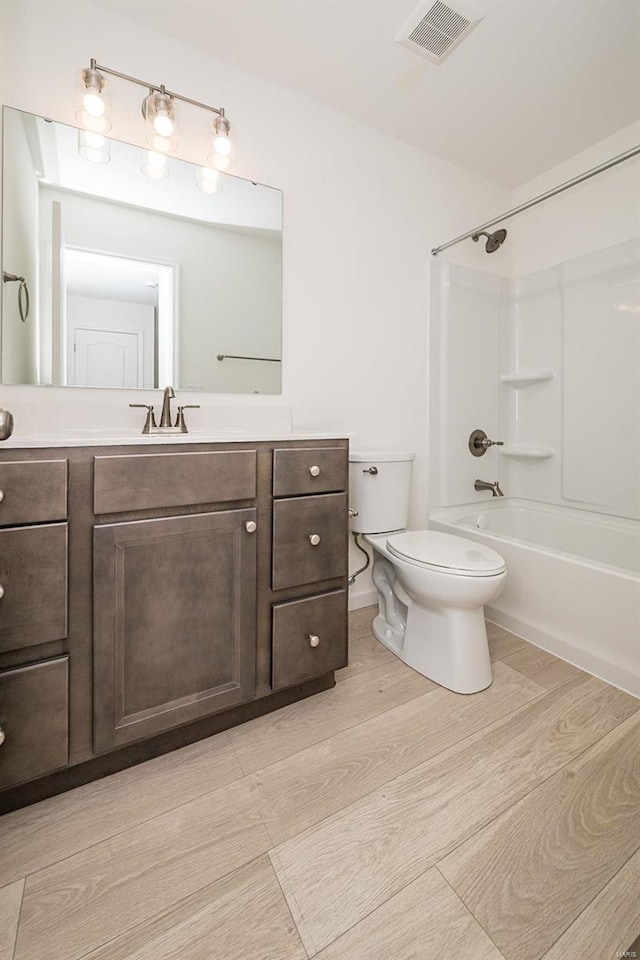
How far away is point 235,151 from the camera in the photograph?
167 centimetres

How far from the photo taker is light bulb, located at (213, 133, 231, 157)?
1.56 metres

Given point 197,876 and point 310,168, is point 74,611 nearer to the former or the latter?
point 197,876

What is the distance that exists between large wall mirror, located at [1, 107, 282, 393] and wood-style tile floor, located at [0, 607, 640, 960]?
1.22 meters

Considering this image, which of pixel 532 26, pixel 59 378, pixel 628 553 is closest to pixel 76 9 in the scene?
pixel 59 378

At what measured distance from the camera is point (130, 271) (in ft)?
4.93

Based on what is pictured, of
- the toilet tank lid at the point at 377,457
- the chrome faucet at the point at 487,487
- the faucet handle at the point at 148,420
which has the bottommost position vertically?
the chrome faucet at the point at 487,487

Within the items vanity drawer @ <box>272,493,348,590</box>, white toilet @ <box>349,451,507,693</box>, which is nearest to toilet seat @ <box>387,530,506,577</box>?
white toilet @ <box>349,451,507,693</box>

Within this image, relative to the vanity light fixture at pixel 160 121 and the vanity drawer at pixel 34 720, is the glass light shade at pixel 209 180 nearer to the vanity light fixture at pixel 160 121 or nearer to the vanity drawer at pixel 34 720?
the vanity light fixture at pixel 160 121

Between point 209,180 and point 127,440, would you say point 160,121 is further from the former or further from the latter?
point 127,440

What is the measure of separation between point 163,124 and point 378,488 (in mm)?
1506

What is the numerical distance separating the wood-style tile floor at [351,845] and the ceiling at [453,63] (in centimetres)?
232

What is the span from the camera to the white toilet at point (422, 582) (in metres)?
1.44

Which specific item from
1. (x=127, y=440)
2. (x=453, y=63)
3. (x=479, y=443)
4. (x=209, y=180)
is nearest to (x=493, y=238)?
(x=453, y=63)

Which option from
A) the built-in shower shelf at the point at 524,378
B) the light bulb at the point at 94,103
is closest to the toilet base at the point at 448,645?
the built-in shower shelf at the point at 524,378
